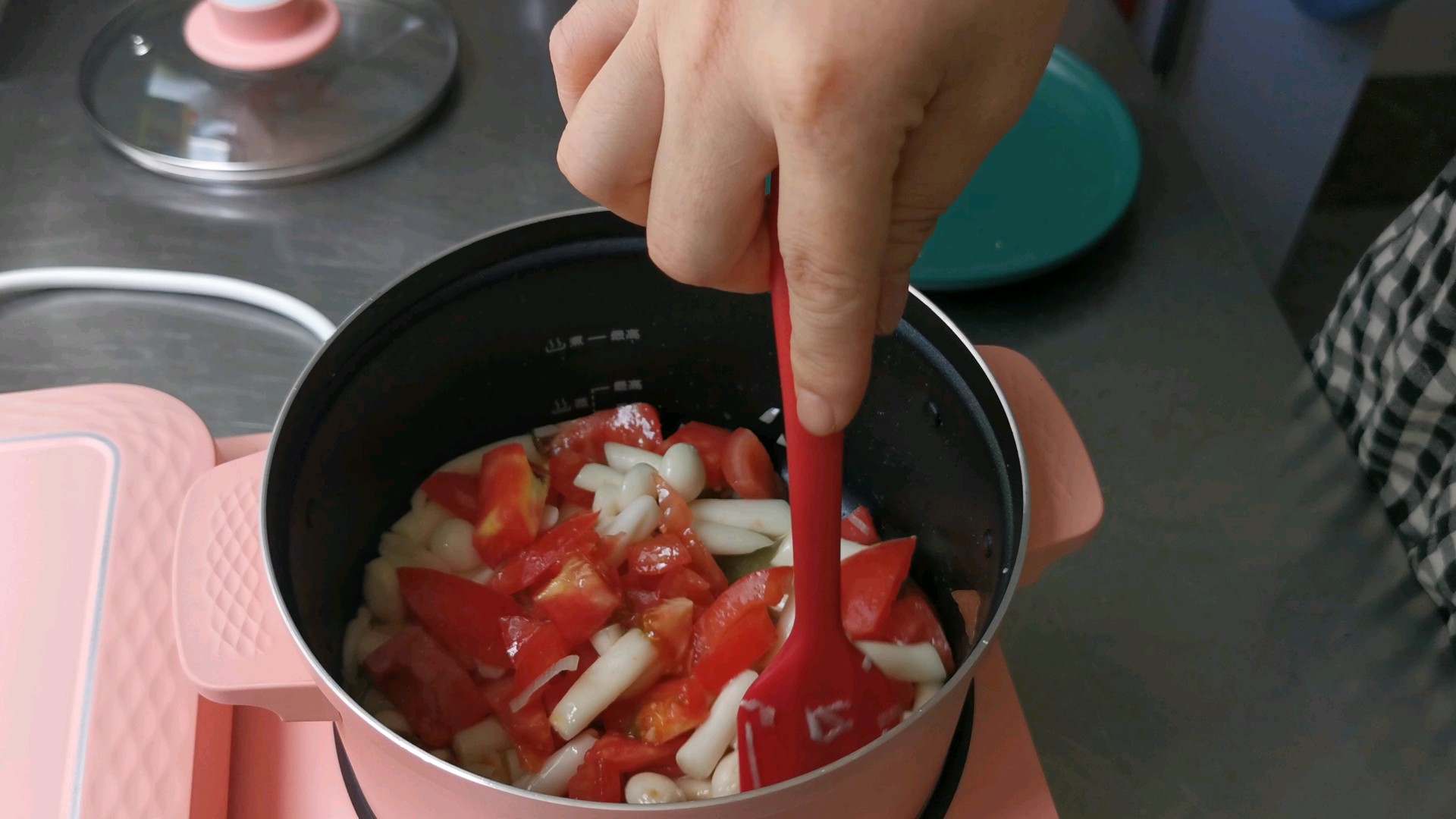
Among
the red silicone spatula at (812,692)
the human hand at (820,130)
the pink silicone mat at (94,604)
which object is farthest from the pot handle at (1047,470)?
the pink silicone mat at (94,604)

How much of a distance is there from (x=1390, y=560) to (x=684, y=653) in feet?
1.72

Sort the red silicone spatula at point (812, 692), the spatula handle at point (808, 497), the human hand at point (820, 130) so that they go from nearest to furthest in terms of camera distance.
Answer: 1. the human hand at point (820, 130)
2. the spatula handle at point (808, 497)
3. the red silicone spatula at point (812, 692)

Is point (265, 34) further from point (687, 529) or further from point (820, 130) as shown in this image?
point (820, 130)

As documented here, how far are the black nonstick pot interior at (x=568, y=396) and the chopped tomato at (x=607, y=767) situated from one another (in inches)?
6.0

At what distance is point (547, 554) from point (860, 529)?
0.21 m

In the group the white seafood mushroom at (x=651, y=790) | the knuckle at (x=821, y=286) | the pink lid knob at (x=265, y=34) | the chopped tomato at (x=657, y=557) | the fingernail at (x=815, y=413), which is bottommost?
the white seafood mushroom at (x=651, y=790)

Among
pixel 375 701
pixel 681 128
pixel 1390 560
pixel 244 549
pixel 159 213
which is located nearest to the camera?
pixel 681 128

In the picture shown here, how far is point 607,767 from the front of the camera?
585 mm

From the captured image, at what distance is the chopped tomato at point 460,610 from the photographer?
2.12 feet

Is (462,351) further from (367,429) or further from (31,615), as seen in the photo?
(31,615)

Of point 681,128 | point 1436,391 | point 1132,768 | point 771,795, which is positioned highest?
point 681,128

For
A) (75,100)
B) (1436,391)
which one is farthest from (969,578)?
(75,100)

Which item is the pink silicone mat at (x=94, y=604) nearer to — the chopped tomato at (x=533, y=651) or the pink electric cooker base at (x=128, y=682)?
the pink electric cooker base at (x=128, y=682)

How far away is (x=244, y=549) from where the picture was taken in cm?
53
